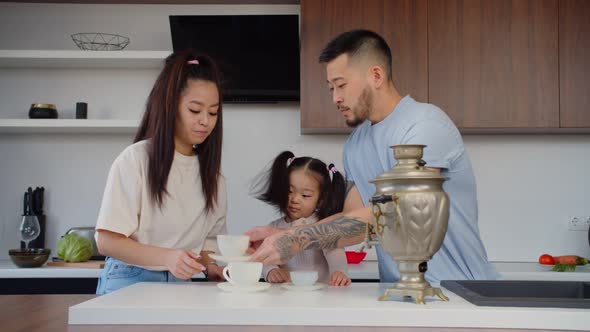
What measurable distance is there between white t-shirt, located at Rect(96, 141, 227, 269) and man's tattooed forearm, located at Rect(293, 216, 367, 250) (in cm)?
39

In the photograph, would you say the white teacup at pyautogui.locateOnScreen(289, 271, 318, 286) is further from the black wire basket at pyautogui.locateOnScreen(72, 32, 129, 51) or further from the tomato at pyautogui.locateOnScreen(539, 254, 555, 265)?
the black wire basket at pyautogui.locateOnScreen(72, 32, 129, 51)

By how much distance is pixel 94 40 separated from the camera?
12.0 ft

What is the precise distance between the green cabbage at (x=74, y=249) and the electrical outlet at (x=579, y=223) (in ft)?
7.80

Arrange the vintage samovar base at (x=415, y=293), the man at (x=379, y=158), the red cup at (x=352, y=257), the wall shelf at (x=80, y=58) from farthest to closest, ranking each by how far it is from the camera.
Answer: the wall shelf at (x=80, y=58)
the red cup at (x=352, y=257)
the man at (x=379, y=158)
the vintage samovar base at (x=415, y=293)

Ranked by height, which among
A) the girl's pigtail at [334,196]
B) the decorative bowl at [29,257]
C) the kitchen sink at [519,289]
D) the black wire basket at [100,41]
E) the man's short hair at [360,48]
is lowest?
the decorative bowl at [29,257]

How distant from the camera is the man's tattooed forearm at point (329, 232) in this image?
70.3 inches

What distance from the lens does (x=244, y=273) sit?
156 cm

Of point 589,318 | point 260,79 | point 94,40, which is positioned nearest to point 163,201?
point 589,318

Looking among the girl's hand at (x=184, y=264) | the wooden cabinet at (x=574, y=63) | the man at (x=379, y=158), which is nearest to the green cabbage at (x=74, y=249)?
the man at (x=379, y=158)

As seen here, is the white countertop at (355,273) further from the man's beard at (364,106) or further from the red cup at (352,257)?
the man's beard at (364,106)

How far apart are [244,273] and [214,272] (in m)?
0.57

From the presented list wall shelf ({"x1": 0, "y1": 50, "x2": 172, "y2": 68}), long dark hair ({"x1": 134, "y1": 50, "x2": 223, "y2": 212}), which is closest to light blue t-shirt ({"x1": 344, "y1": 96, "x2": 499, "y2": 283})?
long dark hair ({"x1": 134, "y1": 50, "x2": 223, "y2": 212})

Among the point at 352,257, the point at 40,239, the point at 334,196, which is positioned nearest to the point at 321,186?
the point at 334,196

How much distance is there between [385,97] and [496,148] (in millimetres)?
1623
